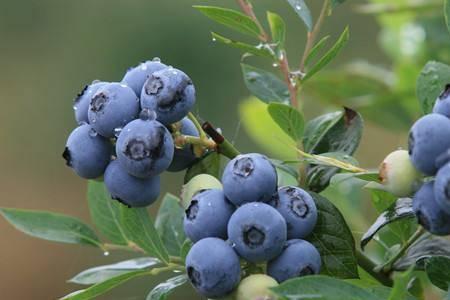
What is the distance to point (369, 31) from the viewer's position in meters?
4.80

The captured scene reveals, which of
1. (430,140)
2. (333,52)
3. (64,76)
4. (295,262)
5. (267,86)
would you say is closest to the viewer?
(430,140)

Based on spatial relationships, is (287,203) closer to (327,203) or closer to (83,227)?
(327,203)

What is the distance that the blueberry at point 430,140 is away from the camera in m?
0.80

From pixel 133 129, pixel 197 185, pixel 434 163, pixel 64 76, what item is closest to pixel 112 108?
pixel 133 129

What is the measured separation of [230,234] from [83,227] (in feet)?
1.41

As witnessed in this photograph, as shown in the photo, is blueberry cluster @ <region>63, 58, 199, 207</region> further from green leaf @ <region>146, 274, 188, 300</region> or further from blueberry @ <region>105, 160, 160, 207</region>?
green leaf @ <region>146, 274, 188, 300</region>

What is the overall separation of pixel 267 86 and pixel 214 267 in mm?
412

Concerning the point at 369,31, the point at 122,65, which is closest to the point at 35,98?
the point at 122,65

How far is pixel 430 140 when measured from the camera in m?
0.81

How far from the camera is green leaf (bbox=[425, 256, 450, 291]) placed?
96 centimetres

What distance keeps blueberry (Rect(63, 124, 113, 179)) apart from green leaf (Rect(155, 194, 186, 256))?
0.25 m

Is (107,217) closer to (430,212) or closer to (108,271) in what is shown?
(108,271)

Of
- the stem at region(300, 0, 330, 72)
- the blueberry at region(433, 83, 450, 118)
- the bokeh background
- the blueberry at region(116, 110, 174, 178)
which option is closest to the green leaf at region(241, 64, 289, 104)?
the stem at region(300, 0, 330, 72)

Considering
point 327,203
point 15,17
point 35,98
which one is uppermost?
point 327,203
